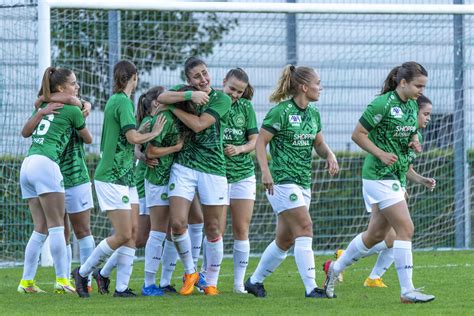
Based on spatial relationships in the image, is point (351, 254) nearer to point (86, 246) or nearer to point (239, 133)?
point (239, 133)

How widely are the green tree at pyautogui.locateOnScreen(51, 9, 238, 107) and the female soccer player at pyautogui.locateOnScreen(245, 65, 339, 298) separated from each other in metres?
5.52

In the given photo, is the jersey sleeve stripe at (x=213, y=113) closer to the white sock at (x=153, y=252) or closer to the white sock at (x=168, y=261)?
the white sock at (x=153, y=252)

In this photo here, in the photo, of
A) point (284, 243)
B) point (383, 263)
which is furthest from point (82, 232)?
point (383, 263)

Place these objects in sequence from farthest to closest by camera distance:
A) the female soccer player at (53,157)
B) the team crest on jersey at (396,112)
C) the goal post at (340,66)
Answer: the goal post at (340,66) < the female soccer player at (53,157) < the team crest on jersey at (396,112)

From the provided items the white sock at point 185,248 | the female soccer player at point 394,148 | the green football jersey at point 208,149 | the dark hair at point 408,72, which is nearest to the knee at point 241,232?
the white sock at point 185,248

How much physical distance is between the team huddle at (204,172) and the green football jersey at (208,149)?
11 millimetres

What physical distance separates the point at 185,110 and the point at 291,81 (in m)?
0.93

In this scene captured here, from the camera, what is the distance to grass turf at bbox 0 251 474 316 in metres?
8.70

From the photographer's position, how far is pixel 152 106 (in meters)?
10.8

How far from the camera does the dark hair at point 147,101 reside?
35.3ft

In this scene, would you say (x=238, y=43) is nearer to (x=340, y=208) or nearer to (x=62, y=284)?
(x=340, y=208)

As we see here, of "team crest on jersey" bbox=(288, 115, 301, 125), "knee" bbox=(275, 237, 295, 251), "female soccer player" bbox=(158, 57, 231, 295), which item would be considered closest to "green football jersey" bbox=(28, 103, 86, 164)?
"female soccer player" bbox=(158, 57, 231, 295)

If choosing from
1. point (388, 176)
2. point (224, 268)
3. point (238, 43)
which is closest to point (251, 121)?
point (388, 176)

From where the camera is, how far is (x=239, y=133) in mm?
10602
